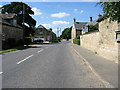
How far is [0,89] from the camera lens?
20.2 feet

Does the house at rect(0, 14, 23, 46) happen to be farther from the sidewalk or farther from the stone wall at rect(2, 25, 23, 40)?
the sidewalk

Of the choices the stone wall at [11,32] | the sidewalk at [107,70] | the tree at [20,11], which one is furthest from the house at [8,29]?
the sidewalk at [107,70]

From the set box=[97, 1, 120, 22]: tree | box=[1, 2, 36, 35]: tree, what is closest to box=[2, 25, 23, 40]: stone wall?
box=[1, 2, 36, 35]: tree

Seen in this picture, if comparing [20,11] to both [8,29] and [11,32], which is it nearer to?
[11,32]

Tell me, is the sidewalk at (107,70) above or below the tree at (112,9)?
below

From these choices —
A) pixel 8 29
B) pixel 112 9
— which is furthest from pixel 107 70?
pixel 8 29

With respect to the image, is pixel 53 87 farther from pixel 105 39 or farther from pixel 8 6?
pixel 8 6

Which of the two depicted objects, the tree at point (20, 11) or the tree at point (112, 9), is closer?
the tree at point (112, 9)

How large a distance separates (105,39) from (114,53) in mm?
2868

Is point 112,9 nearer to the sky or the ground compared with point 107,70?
nearer to the sky

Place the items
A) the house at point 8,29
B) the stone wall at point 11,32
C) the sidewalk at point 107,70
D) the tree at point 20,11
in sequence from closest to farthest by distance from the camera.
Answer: the sidewalk at point 107,70 < the house at point 8,29 < the stone wall at point 11,32 < the tree at point 20,11

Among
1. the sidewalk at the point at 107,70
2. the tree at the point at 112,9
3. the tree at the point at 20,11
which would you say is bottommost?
the sidewalk at the point at 107,70

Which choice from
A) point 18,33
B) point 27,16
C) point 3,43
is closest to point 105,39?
point 3,43

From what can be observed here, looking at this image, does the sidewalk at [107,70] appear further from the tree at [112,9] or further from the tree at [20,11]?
the tree at [20,11]
